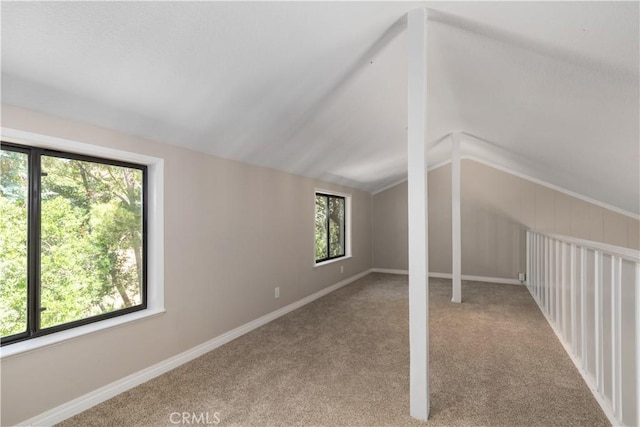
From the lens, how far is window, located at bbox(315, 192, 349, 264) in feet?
17.4

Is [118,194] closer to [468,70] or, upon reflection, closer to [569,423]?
[468,70]

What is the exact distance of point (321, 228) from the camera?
17.6ft

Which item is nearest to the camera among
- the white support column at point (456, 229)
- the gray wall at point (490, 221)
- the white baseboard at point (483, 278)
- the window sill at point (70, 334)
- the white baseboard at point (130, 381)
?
the window sill at point (70, 334)

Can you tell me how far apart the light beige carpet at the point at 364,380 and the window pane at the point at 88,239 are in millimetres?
693

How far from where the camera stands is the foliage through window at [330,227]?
5310mm

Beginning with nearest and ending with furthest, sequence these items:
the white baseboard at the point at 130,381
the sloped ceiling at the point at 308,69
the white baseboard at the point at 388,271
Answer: the sloped ceiling at the point at 308,69
the white baseboard at the point at 130,381
the white baseboard at the point at 388,271

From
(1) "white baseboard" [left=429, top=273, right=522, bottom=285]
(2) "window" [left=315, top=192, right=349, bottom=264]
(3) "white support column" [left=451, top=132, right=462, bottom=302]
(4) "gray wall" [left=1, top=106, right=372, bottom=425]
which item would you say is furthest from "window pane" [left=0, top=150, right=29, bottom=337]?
(1) "white baseboard" [left=429, top=273, right=522, bottom=285]

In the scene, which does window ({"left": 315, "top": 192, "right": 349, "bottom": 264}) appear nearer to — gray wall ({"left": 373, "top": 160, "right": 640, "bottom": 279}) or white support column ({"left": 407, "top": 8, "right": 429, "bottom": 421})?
gray wall ({"left": 373, "top": 160, "right": 640, "bottom": 279})

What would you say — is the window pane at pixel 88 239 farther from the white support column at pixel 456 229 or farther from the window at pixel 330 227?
the white support column at pixel 456 229

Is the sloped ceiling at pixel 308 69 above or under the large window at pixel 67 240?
above

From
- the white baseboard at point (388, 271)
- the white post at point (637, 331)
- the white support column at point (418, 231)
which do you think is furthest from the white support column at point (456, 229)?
the white post at point (637, 331)

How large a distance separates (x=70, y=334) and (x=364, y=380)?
2016 mm

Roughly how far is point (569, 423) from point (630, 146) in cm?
217

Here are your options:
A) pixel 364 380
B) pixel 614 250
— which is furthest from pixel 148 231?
pixel 614 250
